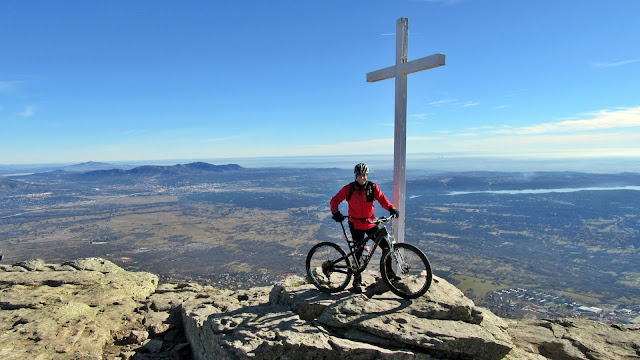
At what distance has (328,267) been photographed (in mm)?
7469

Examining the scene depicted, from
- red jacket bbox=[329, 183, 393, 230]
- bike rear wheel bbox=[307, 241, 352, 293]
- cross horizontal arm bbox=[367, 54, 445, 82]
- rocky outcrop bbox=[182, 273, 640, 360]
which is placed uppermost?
cross horizontal arm bbox=[367, 54, 445, 82]

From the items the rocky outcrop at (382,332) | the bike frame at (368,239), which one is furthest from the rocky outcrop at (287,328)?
the bike frame at (368,239)

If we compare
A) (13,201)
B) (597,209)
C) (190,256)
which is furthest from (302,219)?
(13,201)

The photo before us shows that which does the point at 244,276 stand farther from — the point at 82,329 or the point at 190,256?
the point at 82,329

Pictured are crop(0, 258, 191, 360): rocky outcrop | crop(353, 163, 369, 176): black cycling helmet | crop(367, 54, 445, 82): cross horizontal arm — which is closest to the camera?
crop(0, 258, 191, 360): rocky outcrop

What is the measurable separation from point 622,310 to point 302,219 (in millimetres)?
98286

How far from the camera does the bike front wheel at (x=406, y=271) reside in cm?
662

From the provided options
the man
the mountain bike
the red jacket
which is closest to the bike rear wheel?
the mountain bike

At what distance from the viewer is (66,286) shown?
9.98 metres

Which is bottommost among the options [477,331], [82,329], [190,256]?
[190,256]

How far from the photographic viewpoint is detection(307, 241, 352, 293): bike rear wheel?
23.4ft

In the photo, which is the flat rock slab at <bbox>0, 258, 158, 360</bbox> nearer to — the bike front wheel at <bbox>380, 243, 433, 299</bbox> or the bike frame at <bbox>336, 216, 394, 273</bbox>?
the bike frame at <bbox>336, 216, 394, 273</bbox>

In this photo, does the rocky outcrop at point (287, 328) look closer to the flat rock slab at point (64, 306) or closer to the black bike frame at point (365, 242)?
the flat rock slab at point (64, 306)

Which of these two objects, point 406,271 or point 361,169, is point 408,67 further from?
point 406,271
